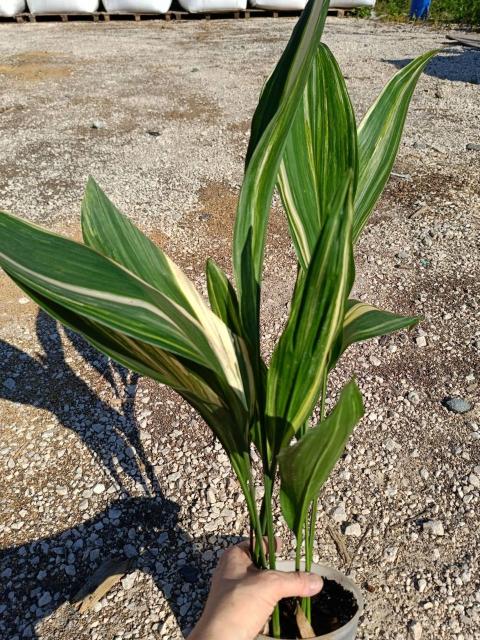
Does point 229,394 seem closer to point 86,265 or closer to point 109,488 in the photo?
point 86,265

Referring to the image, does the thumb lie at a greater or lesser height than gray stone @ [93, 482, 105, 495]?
greater

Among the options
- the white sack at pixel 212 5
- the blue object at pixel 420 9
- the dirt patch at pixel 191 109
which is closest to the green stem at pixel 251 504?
the dirt patch at pixel 191 109

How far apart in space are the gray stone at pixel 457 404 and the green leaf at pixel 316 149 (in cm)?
95

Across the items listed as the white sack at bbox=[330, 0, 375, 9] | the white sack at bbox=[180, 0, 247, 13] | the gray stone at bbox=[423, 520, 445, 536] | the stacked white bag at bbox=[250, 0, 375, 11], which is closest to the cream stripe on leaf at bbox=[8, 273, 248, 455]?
the gray stone at bbox=[423, 520, 445, 536]

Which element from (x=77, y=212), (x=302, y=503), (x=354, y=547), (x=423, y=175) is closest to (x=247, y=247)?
(x=302, y=503)

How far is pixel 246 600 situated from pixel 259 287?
0.34 metres

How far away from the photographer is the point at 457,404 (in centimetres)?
144

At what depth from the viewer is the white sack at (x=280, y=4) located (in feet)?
18.1

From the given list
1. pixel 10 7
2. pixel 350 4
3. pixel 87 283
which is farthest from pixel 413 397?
pixel 10 7

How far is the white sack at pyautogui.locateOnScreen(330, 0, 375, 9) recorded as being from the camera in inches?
224

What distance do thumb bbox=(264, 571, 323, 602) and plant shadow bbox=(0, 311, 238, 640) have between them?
1.48 feet

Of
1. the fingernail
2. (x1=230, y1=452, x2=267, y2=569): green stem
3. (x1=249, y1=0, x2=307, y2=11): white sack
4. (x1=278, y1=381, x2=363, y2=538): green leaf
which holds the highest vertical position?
(x1=249, y1=0, x2=307, y2=11): white sack

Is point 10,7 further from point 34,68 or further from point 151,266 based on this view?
point 151,266

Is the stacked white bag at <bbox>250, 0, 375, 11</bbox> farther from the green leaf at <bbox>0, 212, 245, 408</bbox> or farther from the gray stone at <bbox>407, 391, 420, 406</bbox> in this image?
the green leaf at <bbox>0, 212, 245, 408</bbox>
